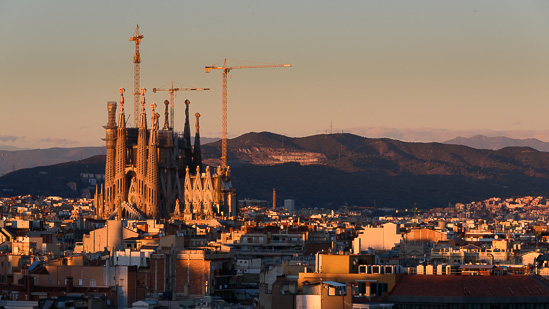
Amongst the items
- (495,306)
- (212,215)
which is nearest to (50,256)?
(495,306)

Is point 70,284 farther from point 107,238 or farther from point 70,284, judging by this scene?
point 107,238

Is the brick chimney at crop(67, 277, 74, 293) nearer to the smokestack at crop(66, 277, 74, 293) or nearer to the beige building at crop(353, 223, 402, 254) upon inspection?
the smokestack at crop(66, 277, 74, 293)

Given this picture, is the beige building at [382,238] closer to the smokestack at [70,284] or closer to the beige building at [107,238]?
the beige building at [107,238]

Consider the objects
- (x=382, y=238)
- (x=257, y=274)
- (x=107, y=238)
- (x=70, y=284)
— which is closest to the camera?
A: (x=70, y=284)

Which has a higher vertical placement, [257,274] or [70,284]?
[257,274]

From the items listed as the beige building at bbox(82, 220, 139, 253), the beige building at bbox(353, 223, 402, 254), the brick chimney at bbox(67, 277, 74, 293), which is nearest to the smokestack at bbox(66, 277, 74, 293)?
the brick chimney at bbox(67, 277, 74, 293)

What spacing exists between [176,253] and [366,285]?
915 inches

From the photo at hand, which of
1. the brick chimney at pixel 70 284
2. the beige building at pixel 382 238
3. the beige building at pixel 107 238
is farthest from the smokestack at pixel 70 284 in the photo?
the beige building at pixel 382 238

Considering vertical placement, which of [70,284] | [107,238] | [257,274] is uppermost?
[107,238]

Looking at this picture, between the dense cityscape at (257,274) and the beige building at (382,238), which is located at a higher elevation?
the beige building at (382,238)

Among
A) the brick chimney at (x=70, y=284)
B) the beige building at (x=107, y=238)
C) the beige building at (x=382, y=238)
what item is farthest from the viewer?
the beige building at (x=382, y=238)

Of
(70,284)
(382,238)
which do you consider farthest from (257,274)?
(382,238)

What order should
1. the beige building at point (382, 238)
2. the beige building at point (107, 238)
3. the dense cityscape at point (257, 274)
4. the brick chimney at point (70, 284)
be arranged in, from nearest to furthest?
1. the dense cityscape at point (257, 274)
2. the brick chimney at point (70, 284)
3. the beige building at point (107, 238)
4. the beige building at point (382, 238)

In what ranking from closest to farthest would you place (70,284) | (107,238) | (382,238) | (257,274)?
(70,284)
(257,274)
(107,238)
(382,238)
